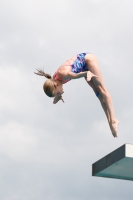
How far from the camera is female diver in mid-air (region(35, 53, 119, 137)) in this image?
1038 centimetres

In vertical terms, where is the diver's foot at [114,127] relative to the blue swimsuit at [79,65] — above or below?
below

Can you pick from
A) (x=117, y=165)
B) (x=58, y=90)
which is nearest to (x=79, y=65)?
(x=58, y=90)

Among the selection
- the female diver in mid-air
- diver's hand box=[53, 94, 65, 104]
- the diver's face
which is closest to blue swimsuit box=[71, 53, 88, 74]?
A: the female diver in mid-air

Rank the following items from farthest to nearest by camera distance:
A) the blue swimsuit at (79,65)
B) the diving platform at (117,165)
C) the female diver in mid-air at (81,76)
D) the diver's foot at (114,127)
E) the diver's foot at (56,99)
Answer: the diver's foot at (56,99), the blue swimsuit at (79,65), the diver's foot at (114,127), the female diver in mid-air at (81,76), the diving platform at (117,165)

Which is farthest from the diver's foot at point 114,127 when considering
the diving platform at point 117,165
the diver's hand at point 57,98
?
the diver's hand at point 57,98

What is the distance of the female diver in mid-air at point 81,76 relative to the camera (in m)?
10.4

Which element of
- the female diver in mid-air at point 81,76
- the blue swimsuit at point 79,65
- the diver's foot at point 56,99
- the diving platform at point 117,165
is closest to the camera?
the diving platform at point 117,165

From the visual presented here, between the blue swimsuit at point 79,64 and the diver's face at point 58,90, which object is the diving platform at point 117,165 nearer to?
the diver's face at point 58,90

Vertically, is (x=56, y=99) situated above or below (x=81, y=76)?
below

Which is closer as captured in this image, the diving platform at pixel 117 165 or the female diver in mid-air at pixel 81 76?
the diving platform at pixel 117 165

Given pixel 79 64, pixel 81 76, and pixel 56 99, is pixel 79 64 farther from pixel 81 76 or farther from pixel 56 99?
pixel 56 99

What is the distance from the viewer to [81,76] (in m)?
10.4

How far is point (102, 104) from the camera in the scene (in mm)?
11148

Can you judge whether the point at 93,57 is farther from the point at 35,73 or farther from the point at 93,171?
the point at 93,171
